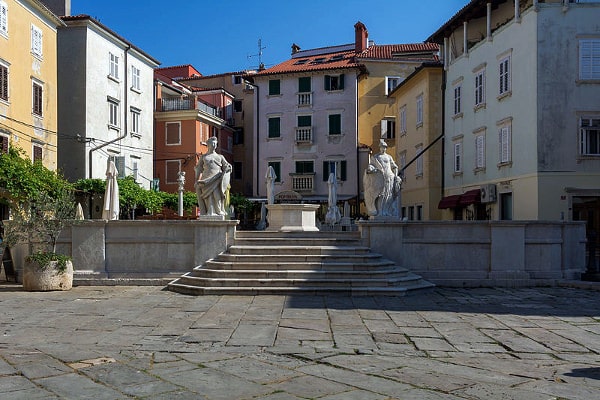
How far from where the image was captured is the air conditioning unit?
25.0 meters

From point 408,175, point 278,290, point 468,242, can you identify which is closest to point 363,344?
point 278,290

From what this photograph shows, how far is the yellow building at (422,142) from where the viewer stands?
3138cm

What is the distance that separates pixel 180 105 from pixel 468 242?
30249mm

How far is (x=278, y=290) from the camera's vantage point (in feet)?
43.4

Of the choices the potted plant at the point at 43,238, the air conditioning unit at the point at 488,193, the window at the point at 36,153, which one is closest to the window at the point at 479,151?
the air conditioning unit at the point at 488,193

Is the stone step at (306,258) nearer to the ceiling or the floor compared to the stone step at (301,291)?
nearer to the ceiling

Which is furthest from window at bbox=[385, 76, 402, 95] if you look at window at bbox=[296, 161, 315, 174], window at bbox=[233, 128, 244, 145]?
window at bbox=[233, 128, 244, 145]

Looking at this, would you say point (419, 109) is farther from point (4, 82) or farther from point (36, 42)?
point (4, 82)

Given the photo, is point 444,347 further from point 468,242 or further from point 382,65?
point 382,65

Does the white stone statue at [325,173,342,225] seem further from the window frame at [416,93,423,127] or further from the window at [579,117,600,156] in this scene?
the window at [579,117,600,156]

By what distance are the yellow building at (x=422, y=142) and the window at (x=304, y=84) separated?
8681 millimetres

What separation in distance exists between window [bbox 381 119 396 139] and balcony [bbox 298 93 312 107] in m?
5.62

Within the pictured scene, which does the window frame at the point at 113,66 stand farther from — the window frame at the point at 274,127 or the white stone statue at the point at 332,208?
the white stone statue at the point at 332,208

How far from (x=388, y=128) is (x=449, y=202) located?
13.3 m
